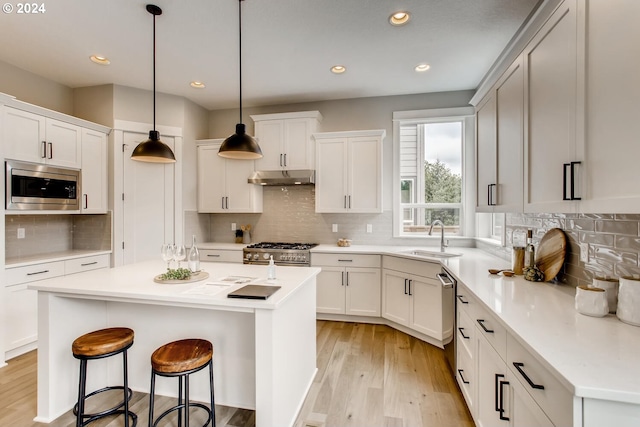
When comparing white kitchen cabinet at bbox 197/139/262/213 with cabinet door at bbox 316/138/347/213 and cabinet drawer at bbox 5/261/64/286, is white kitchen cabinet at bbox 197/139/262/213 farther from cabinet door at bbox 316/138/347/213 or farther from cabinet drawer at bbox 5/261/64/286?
cabinet drawer at bbox 5/261/64/286

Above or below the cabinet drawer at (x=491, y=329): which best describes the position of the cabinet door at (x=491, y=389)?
below

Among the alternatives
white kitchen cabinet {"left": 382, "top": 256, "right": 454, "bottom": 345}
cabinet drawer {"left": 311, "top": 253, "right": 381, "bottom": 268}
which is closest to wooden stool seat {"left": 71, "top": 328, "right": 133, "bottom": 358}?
cabinet drawer {"left": 311, "top": 253, "right": 381, "bottom": 268}

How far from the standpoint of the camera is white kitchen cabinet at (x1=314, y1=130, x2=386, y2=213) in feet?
12.6

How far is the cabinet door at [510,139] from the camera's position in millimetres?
1892

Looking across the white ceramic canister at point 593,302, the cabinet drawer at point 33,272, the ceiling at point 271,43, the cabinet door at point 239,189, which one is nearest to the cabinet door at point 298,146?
the ceiling at point 271,43

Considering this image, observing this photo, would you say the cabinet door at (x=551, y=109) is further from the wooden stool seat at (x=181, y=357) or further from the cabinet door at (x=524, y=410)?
the wooden stool seat at (x=181, y=357)

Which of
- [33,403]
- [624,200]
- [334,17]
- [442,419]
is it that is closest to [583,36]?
[624,200]

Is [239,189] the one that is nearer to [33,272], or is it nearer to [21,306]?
[33,272]

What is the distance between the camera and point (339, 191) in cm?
395

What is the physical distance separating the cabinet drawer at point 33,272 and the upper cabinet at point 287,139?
246 centimetres

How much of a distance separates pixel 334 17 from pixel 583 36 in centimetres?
175

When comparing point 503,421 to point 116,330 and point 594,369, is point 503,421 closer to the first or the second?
point 594,369

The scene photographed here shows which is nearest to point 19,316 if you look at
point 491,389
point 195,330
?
point 195,330

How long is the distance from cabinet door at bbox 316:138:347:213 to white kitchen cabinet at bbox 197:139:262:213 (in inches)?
39.3
